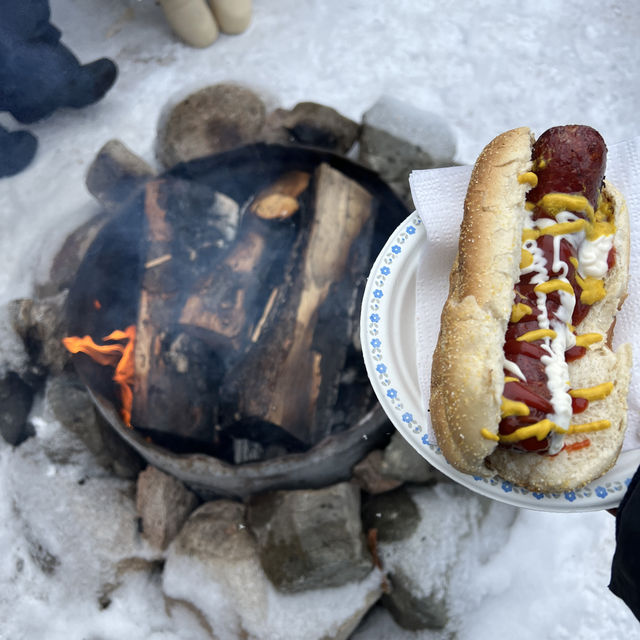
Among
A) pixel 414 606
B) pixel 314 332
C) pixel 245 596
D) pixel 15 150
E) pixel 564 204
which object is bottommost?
pixel 414 606

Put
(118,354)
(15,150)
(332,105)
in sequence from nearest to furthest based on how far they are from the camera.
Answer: (118,354) → (15,150) → (332,105)

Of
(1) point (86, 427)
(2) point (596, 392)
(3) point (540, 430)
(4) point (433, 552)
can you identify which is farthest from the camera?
(1) point (86, 427)

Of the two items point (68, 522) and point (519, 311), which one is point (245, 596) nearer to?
point (68, 522)

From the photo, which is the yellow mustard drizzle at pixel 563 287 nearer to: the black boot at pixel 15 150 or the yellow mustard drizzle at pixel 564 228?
the yellow mustard drizzle at pixel 564 228

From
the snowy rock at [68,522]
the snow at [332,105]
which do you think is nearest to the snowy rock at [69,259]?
the snow at [332,105]

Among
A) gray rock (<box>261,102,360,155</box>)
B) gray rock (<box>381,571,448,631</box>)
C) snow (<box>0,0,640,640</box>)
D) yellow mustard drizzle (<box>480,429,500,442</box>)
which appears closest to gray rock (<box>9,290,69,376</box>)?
snow (<box>0,0,640,640</box>)

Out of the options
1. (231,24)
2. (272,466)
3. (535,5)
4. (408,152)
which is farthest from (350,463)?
(535,5)

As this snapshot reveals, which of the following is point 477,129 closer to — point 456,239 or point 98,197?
point 456,239

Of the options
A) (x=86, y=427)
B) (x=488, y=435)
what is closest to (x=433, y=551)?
(x=488, y=435)

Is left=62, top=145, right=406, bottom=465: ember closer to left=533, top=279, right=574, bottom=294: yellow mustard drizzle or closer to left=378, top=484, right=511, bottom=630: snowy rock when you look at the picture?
left=378, top=484, right=511, bottom=630: snowy rock
